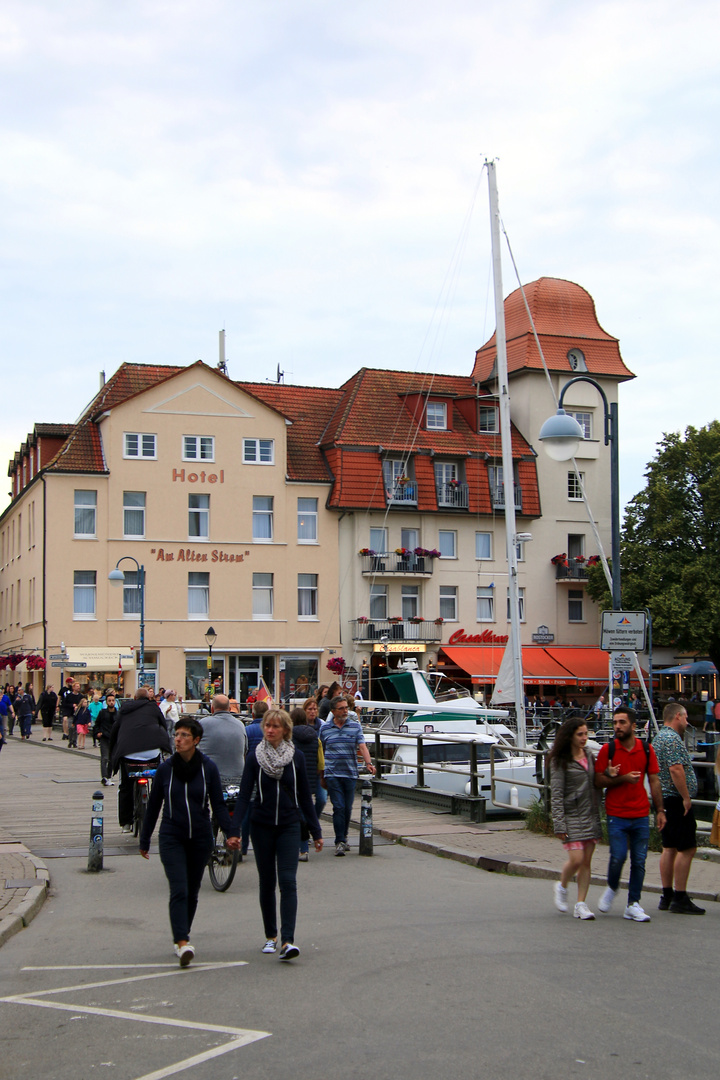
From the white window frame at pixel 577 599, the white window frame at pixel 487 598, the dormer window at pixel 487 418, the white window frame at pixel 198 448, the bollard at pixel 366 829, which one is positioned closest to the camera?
the bollard at pixel 366 829

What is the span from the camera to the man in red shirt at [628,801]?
1005cm

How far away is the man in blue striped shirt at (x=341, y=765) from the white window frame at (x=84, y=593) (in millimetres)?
34904

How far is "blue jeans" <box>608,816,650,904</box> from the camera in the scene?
32.9ft

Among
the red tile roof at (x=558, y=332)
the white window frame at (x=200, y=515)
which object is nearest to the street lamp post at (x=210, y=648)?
the white window frame at (x=200, y=515)

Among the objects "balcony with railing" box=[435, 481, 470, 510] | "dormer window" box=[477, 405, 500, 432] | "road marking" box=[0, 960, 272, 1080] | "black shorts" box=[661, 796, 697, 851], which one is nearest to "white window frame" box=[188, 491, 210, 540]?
"balcony with railing" box=[435, 481, 470, 510]

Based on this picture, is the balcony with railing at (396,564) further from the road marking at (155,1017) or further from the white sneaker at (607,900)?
the road marking at (155,1017)

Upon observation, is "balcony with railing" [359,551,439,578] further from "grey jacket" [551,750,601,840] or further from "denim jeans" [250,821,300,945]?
"denim jeans" [250,821,300,945]

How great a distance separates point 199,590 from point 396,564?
853 centimetres

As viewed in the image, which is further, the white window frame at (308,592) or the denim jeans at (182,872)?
the white window frame at (308,592)

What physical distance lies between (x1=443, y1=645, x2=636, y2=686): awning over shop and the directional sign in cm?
3304

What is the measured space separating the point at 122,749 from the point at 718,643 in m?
38.3

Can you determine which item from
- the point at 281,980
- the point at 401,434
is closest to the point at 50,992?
the point at 281,980

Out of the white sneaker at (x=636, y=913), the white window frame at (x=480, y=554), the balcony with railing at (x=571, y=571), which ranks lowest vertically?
the white sneaker at (x=636, y=913)

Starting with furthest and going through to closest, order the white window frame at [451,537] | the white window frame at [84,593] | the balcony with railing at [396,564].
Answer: the white window frame at [451,537]
the balcony with railing at [396,564]
the white window frame at [84,593]
